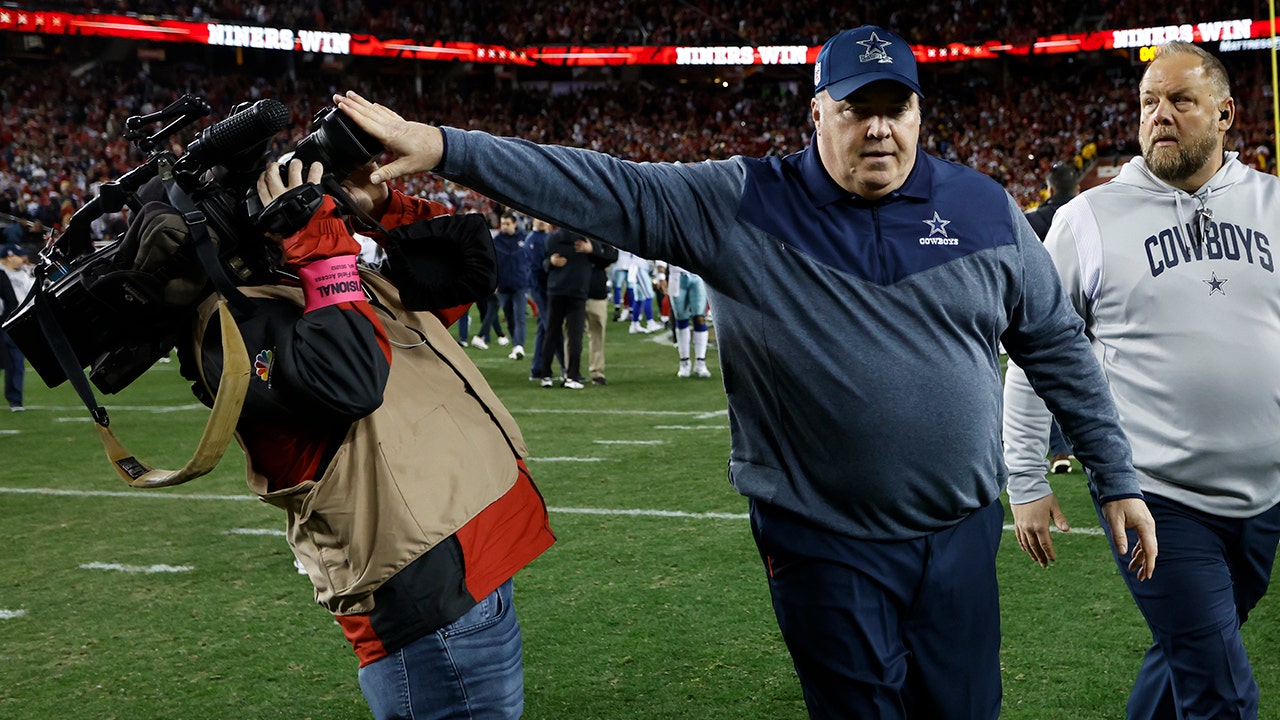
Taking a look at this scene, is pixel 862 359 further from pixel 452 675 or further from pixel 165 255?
pixel 165 255

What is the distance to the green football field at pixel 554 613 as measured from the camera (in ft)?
14.1

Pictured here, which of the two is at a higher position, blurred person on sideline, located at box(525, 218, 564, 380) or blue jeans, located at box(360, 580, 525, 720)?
blurred person on sideline, located at box(525, 218, 564, 380)

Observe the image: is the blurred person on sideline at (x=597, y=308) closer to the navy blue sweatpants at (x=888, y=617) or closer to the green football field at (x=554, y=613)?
the green football field at (x=554, y=613)

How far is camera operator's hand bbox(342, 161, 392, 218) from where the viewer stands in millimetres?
2602

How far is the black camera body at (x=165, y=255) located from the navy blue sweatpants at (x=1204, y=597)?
2.08 metres

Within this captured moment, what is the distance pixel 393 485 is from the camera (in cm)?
229

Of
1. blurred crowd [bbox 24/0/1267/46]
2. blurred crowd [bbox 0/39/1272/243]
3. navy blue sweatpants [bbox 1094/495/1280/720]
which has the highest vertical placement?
blurred crowd [bbox 24/0/1267/46]

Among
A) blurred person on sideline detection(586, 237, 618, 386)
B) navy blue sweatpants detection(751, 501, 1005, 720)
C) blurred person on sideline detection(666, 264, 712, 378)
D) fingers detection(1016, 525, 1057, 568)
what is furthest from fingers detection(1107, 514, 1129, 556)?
blurred person on sideline detection(666, 264, 712, 378)

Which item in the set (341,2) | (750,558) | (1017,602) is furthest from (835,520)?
(341,2)

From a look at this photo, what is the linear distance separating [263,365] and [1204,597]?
2351 mm

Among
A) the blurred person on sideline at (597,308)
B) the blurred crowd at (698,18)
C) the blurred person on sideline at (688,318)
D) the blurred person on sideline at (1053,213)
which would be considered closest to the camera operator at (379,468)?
the blurred person on sideline at (1053,213)

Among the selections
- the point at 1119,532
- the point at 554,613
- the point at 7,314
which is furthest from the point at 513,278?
the point at 1119,532

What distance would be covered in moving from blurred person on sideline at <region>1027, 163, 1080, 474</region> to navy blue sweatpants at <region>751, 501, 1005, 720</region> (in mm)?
4991

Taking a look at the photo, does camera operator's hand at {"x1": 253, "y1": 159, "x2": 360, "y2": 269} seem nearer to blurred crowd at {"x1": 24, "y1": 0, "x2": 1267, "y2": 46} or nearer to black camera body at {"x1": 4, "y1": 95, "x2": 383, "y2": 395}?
black camera body at {"x1": 4, "y1": 95, "x2": 383, "y2": 395}
